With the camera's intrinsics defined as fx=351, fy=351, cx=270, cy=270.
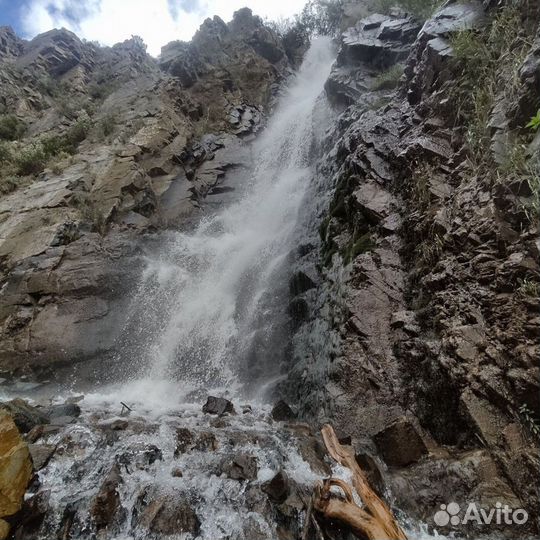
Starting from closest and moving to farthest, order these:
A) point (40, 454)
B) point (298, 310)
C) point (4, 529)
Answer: point (4, 529) < point (40, 454) < point (298, 310)

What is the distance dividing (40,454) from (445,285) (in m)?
6.37

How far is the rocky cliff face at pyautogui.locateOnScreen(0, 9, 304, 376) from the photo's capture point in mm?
10016

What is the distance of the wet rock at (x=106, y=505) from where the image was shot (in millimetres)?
3801

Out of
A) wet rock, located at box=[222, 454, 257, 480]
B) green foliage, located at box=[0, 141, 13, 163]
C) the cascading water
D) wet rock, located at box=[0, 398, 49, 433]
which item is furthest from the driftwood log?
green foliage, located at box=[0, 141, 13, 163]

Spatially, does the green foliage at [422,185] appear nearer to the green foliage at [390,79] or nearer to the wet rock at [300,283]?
the wet rock at [300,283]

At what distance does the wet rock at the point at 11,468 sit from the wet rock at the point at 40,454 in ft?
2.50

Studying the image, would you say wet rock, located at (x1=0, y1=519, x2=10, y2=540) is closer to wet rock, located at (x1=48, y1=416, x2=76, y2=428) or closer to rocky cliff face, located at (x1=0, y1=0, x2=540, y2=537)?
rocky cliff face, located at (x1=0, y1=0, x2=540, y2=537)

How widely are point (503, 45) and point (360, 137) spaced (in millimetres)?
3728

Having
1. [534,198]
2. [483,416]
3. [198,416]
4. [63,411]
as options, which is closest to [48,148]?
[63,411]

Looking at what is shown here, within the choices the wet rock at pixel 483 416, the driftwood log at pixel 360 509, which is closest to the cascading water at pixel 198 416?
the driftwood log at pixel 360 509

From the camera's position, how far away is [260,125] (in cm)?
2281

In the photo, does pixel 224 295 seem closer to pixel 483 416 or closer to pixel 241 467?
pixel 241 467

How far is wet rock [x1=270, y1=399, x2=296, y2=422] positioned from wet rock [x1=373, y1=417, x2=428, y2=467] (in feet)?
6.76

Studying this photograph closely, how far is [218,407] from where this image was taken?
7.02m
